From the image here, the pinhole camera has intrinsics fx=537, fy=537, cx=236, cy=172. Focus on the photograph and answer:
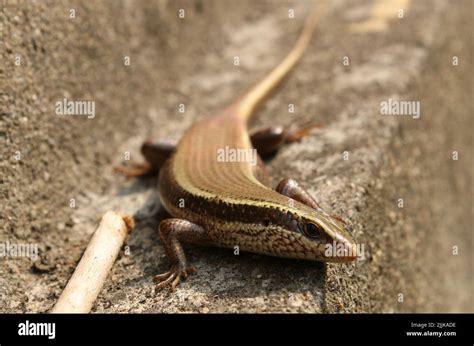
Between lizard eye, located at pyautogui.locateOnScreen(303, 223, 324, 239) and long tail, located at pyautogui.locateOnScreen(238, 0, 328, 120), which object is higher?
long tail, located at pyautogui.locateOnScreen(238, 0, 328, 120)

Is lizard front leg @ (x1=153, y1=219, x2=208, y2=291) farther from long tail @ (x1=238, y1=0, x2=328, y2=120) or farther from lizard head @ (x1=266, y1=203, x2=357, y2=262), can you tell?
long tail @ (x1=238, y1=0, x2=328, y2=120)

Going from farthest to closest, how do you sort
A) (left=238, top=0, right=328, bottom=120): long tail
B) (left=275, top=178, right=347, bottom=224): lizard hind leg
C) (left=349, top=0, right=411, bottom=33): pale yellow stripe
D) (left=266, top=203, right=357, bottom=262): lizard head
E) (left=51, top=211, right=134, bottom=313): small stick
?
1. (left=349, top=0, right=411, bottom=33): pale yellow stripe
2. (left=238, top=0, right=328, bottom=120): long tail
3. (left=275, top=178, right=347, bottom=224): lizard hind leg
4. (left=51, top=211, right=134, bottom=313): small stick
5. (left=266, top=203, right=357, bottom=262): lizard head

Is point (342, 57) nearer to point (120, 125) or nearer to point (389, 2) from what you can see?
point (389, 2)

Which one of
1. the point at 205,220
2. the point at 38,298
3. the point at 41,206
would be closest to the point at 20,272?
the point at 38,298

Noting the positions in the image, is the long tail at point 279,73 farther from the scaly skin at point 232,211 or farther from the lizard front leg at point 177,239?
the lizard front leg at point 177,239

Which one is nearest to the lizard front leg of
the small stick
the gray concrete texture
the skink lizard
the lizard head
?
the skink lizard

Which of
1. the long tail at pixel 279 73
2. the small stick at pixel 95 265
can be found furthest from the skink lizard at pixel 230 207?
the long tail at pixel 279 73

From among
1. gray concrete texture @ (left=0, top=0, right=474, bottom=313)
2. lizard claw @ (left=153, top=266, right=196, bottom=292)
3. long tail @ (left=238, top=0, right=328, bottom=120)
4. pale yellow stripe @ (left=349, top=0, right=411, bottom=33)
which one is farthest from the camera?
pale yellow stripe @ (left=349, top=0, right=411, bottom=33)
